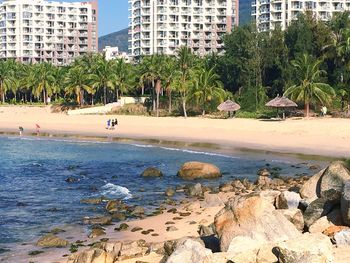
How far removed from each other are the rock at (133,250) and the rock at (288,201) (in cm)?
424

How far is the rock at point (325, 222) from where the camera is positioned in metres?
13.0

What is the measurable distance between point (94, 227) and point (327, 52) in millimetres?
55085

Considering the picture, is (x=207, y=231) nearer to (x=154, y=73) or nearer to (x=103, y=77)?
(x=154, y=73)

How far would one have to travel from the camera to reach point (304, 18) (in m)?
73.9

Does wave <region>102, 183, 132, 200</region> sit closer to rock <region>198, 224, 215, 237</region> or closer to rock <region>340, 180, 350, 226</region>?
rock <region>198, 224, 215, 237</region>

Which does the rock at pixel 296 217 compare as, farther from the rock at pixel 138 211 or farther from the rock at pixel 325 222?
the rock at pixel 138 211

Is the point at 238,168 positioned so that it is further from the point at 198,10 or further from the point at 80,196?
the point at 198,10

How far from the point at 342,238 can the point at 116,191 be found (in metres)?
18.4

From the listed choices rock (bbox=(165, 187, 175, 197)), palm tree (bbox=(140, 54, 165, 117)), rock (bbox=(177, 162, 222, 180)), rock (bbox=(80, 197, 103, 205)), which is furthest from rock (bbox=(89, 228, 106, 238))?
palm tree (bbox=(140, 54, 165, 117))

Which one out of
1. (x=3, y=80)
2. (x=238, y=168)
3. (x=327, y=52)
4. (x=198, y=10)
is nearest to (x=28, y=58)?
(x=198, y=10)

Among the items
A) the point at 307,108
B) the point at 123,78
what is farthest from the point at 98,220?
the point at 123,78

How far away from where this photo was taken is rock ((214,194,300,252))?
469 inches

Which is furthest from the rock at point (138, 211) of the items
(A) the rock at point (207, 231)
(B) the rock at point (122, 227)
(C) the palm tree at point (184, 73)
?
(C) the palm tree at point (184, 73)

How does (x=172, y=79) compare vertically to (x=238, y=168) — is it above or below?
above
